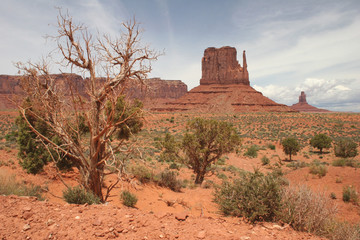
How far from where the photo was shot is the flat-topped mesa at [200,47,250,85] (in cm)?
10712

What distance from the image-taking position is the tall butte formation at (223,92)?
8288cm

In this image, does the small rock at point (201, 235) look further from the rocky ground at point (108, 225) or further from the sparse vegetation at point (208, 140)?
the sparse vegetation at point (208, 140)

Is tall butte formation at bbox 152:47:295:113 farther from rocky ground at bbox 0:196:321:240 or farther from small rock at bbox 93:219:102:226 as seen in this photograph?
small rock at bbox 93:219:102:226

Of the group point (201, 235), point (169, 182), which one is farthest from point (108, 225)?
point (169, 182)

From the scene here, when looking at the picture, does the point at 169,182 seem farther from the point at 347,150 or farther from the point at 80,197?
the point at 347,150

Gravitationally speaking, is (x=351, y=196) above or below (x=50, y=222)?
below

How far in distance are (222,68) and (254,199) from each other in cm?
11155

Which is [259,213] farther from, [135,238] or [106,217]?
[106,217]

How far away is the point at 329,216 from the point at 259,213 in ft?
5.20

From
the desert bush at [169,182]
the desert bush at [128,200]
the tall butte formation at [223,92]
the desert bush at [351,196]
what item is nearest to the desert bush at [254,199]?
the desert bush at [128,200]

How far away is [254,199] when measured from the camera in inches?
172

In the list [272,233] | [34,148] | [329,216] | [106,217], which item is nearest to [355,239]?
[329,216]

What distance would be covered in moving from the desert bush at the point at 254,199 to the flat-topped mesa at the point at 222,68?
351ft

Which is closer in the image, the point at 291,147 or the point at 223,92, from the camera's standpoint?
the point at 291,147
